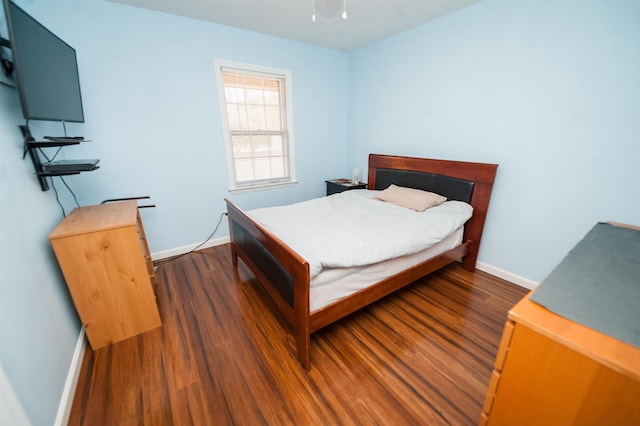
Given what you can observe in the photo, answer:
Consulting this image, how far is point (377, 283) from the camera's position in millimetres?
1771

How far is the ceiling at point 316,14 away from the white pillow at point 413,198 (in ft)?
5.83

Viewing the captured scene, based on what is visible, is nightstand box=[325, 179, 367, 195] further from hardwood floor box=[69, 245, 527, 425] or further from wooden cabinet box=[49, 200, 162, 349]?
wooden cabinet box=[49, 200, 162, 349]

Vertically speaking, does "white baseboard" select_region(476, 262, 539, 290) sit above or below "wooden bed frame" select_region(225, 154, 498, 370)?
below

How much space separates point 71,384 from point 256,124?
2915mm

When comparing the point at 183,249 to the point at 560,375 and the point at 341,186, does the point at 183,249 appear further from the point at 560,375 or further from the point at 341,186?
the point at 560,375

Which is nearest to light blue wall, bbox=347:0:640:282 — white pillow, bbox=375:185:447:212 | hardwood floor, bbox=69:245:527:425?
white pillow, bbox=375:185:447:212

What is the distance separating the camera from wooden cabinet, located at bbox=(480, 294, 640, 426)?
0.62 m

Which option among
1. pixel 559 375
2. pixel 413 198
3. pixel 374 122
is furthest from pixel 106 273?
pixel 374 122

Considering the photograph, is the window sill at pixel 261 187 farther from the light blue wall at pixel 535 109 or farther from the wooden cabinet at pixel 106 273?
the light blue wall at pixel 535 109

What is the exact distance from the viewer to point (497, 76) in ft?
7.32

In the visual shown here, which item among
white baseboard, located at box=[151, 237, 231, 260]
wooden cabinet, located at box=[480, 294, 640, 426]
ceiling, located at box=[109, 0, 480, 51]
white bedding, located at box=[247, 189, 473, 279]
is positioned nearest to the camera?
wooden cabinet, located at box=[480, 294, 640, 426]

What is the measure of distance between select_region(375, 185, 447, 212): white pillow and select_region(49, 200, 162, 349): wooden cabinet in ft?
7.69

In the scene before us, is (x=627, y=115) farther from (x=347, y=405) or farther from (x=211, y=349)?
(x=211, y=349)

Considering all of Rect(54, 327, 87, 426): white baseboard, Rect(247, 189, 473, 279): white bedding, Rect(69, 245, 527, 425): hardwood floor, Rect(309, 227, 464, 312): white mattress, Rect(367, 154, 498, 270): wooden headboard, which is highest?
Rect(367, 154, 498, 270): wooden headboard
